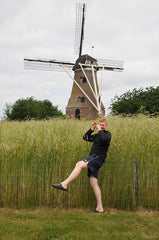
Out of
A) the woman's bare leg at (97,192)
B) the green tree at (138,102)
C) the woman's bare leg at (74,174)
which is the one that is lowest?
the woman's bare leg at (97,192)

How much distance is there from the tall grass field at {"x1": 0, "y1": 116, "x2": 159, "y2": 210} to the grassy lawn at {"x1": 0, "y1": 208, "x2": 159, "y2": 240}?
25 centimetres

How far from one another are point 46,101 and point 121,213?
46.0m

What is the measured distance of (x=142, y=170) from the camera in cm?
429

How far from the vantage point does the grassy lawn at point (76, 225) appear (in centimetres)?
308

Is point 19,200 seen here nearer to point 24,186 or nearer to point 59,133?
point 24,186

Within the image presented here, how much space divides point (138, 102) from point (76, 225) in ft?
66.1

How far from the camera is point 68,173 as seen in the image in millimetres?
4266

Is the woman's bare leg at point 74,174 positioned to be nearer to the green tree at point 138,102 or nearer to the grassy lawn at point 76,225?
the grassy lawn at point 76,225

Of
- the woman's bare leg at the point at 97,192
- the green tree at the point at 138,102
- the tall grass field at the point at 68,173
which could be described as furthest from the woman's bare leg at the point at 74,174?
the green tree at the point at 138,102

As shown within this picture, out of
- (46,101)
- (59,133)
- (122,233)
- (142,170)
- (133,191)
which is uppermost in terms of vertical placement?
(46,101)

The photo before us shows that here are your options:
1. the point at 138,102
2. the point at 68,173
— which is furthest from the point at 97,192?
the point at 138,102

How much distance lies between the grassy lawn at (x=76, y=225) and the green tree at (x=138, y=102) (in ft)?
58.3

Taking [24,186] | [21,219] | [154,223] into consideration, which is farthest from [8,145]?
[154,223]

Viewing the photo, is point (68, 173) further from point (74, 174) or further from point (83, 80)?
point (83, 80)
